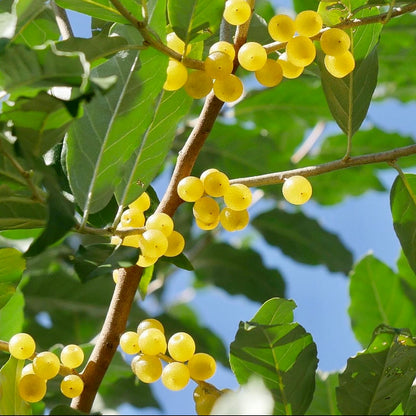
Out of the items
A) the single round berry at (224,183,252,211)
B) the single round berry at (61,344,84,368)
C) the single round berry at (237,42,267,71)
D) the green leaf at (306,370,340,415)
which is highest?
the single round berry at (237,42,267,71)

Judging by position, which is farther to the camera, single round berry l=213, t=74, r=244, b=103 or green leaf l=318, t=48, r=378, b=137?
green leaf l=318, t=48, r=378, b=137

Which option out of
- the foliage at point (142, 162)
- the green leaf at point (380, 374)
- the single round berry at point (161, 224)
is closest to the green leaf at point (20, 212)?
the foliage at point (142, 162)

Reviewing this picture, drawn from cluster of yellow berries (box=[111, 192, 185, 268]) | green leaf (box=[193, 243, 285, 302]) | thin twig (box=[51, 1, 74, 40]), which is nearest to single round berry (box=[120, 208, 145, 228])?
cluster of yellow berries (box=[111, 192, 185, 268])

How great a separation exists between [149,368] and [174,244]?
0.41 feet

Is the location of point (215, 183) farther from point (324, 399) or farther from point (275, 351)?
point (324, 399)

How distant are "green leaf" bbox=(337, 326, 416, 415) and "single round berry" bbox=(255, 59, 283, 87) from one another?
27 centimetres

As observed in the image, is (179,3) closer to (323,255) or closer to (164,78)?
(164,78)

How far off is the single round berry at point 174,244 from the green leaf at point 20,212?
132 millimetres

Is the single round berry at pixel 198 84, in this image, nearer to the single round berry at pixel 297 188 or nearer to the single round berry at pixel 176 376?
the single round berry at pixel 297 188

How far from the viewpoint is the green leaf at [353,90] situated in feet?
2.55

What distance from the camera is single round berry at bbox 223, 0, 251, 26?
69cm

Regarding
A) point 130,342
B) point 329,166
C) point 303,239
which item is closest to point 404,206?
point 329,166

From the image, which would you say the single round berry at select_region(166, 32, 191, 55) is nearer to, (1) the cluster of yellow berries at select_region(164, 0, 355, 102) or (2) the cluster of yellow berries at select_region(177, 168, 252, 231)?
(1) the cluster of yellow berries at select_region(164, 0, 355, 102)

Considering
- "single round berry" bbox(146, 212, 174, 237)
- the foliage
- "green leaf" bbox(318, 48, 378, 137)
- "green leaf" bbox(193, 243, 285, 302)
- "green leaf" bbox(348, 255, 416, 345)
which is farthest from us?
"green leaf" bbox(193, 243, 285, 302)
